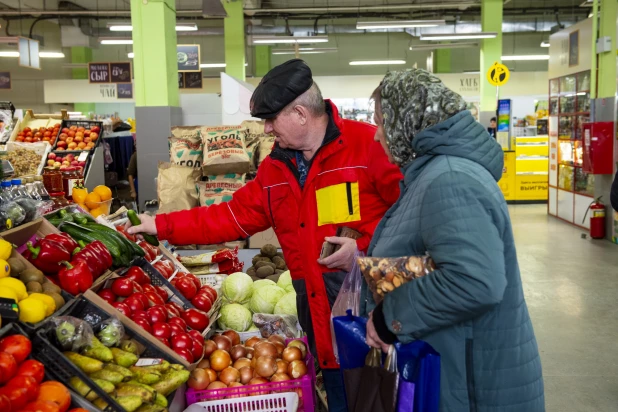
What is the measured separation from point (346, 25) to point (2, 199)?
20.1 m

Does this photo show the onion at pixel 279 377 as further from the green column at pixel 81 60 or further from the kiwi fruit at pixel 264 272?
the green column at pixel 81 60

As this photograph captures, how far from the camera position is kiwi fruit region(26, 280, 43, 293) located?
239cm

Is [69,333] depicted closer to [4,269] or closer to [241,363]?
[4,269]

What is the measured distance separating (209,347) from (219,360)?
0.14 meters

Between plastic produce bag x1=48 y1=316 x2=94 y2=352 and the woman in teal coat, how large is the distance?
934 mm

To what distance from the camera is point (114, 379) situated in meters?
2.12

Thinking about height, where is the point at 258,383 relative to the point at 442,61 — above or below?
below

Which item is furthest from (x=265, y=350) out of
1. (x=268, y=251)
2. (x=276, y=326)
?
(x=268, y=251)

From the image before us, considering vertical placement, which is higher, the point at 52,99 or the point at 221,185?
the point at 52,99

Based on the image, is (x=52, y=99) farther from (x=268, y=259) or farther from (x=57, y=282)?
(x=57, y=282)

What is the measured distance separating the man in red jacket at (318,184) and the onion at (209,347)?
470 millimetres

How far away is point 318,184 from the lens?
9.00 feet

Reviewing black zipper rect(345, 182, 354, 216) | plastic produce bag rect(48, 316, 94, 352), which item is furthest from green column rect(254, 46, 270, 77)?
plastic produce bag rect(48, 316, 94, 352)

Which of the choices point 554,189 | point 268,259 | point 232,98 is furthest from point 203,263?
point 554,189
